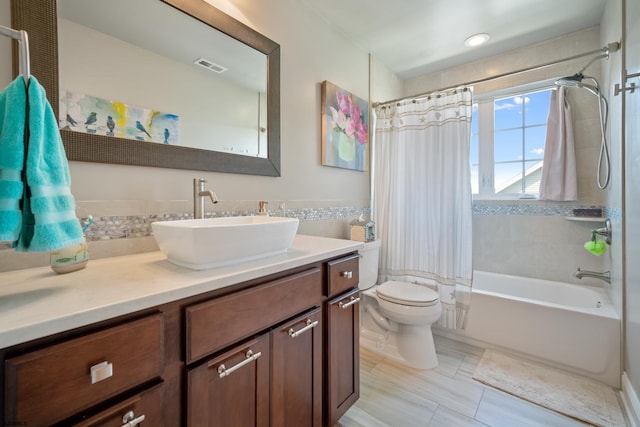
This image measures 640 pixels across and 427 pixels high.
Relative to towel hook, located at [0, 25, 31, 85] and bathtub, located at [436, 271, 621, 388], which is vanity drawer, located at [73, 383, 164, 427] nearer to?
towel hook, located at [0, 25, 31, 85]

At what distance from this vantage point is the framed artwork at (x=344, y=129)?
1947 millimetres

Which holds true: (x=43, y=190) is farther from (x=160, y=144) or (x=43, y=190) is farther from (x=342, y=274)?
(x=342, y=274)

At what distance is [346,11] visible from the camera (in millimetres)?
1876

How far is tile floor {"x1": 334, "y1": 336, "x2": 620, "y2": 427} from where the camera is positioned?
4.50 feet

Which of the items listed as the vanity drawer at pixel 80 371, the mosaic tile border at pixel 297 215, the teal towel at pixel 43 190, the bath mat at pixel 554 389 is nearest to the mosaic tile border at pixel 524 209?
the mosaic tile border at pixel 297 215

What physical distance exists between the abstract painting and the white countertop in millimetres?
483

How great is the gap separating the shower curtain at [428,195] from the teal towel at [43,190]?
82.0 inches

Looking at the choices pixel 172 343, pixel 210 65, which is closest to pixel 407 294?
pixel 172 343

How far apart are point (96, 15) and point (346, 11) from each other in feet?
4.94

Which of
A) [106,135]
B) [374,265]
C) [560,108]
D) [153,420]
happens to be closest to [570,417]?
[374,265]

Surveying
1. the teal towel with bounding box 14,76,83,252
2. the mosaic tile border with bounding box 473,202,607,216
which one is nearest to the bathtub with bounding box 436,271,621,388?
the mosaic tile border with bounding box 473,202,607,216

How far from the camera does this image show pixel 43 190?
58cm

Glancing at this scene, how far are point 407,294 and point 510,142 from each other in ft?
6.07

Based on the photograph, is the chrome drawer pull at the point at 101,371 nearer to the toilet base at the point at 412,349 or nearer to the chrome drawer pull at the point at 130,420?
the chrome drawer pull at the point at 130,420
